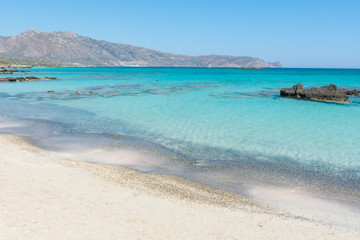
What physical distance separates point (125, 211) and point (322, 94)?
36020mm

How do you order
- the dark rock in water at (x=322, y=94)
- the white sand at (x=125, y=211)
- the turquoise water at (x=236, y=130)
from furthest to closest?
the dark rock in water at (x=322, y=94) → the turquoise water at (x=236, y=130) → the white sand at (x=125, y=211)

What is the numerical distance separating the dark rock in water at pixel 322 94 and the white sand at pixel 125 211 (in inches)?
1270

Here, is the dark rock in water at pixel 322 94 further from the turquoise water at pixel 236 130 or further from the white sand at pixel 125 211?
the white sand at pixel 125 211

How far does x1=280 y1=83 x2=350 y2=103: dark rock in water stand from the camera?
35.4m

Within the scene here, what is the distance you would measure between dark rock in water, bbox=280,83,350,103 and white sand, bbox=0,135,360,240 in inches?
1270

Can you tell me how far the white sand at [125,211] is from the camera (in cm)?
676

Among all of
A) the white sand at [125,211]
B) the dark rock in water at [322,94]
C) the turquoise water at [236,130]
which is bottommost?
the white sand at [125,211]

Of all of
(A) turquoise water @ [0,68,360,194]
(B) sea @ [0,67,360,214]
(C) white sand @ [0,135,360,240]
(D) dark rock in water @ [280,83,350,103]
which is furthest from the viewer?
(D) dark rock in water @ [280,83,350,103]

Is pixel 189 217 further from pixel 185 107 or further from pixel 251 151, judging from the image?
pixel 185 107

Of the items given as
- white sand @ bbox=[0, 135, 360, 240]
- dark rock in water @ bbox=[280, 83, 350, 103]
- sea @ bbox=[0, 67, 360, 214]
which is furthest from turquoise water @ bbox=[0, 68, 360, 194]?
white sand @ bbox=[0, 135, 360, 240]

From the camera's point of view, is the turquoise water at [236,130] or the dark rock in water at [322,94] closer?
the turquoise water at [236,130]

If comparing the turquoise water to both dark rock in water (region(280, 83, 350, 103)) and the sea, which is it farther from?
dark rock in water (region(280, 83, 350, 103))

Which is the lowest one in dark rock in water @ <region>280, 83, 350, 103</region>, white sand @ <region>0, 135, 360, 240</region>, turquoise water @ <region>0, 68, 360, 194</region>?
white sand @ <region>0, 135, 360, 240</region>

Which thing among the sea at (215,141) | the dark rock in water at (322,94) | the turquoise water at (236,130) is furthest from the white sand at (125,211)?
the dark rock in water at (322,94)
